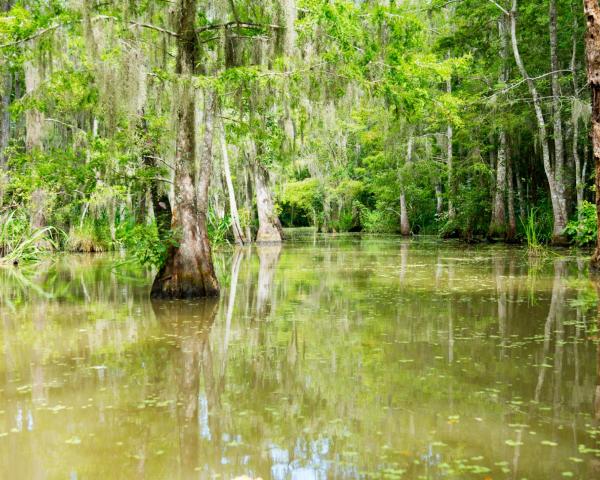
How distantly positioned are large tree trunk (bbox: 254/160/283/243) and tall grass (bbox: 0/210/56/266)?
37.8ft

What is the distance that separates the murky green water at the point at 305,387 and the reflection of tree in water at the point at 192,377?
0.02 metres

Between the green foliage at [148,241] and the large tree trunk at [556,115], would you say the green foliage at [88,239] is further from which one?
the large tree trunk at [556,115]

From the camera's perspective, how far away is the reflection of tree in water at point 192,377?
3.22 m

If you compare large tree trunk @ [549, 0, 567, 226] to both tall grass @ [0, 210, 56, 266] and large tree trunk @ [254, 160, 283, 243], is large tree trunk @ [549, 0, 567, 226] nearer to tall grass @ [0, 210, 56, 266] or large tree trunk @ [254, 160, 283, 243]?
large tree trunk @ [254, 160, 283, 243]

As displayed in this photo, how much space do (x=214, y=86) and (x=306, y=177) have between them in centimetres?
3219

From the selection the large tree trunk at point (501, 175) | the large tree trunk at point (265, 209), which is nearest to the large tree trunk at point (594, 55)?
the large tree trunk at point (501, 175)

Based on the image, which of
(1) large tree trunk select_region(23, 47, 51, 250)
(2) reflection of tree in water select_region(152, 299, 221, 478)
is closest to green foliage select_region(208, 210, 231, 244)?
(1) large tree trunk select_region(23, 47, 51, 250)

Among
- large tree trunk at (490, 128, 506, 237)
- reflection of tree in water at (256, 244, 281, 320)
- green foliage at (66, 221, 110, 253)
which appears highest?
large tree trunk at (490, 128, 506, 237)

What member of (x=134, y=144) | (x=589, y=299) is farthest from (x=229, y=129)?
(x=589, y=299)

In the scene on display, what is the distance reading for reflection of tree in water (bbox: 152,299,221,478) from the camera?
322 centimetres

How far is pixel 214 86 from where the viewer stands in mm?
7637

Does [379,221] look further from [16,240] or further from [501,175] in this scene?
[16,240]

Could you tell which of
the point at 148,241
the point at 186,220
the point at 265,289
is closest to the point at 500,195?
the point at 265,289

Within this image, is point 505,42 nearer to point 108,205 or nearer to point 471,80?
point 471,80
